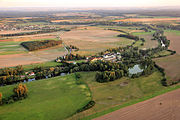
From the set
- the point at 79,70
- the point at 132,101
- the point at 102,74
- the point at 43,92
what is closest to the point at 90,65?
the point at 79,70

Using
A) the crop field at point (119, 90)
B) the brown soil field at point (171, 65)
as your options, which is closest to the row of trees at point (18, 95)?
the crop field at point (119, 90)

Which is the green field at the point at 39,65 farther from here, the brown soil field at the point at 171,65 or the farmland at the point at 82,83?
the brown soil field at the point at 171,65

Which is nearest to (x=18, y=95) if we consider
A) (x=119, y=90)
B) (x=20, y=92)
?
(x=20, y=92)

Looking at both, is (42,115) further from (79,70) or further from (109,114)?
(79,70)

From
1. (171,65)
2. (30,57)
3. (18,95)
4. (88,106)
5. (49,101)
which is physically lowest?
(49,101)

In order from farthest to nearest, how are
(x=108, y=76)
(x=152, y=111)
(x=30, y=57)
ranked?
(x=30, y=57) → (x=108, y=76) → (x=152, y=111)

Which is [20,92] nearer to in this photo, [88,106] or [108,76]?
Result: [88,106]

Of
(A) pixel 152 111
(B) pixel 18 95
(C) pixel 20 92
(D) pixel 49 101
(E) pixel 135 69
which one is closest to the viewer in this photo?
(A) pixel 152 111

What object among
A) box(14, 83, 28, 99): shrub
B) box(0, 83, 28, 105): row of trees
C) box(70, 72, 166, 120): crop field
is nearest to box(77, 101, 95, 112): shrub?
box(70, 72, 166, 120): crop field
